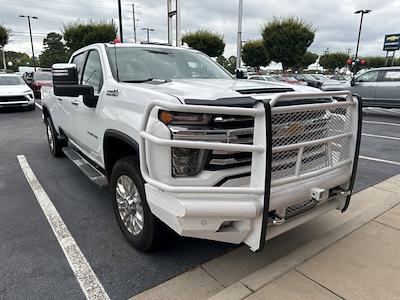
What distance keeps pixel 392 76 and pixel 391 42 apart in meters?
28.6

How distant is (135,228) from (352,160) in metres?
1.99

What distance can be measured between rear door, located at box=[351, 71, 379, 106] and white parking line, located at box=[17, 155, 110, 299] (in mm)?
11749

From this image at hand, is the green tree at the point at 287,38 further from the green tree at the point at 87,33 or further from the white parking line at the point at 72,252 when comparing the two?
the white parking line at the point at 72,252

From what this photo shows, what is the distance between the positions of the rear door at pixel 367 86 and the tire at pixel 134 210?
11720 mm

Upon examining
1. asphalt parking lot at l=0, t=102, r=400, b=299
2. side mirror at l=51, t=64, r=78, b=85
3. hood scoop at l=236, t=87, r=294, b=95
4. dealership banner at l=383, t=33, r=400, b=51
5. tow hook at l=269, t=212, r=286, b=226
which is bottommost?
asphalt parking lot at l=0, t=102, r=400, b=299

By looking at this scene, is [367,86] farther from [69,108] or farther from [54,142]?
[69,108]

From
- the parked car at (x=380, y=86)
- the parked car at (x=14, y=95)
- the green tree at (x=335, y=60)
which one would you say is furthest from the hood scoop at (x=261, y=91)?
the green tree at (x=335, y=60)

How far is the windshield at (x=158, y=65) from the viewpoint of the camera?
3506 mm

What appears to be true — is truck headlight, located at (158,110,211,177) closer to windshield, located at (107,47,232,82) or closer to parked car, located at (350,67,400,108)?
windshield, located at (107,47,232,82)

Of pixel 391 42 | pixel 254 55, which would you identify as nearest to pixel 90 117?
pixel 254 55

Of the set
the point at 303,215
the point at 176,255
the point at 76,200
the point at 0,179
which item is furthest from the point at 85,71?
the point at 303,215

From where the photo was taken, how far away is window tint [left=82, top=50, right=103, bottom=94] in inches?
144

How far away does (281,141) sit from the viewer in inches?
89.7

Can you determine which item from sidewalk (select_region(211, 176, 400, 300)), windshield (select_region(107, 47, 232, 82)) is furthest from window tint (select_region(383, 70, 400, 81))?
sidewalk (select_region(211, 176, 400, 300))
